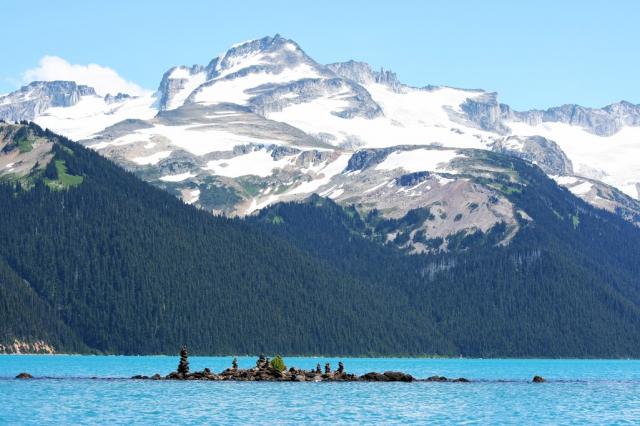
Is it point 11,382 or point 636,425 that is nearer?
point 636,425

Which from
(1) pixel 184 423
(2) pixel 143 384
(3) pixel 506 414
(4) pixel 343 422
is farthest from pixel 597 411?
(2) pixel 143 384

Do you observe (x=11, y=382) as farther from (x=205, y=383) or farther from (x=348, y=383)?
(x=348, y=383)

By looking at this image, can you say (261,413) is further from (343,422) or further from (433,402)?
(433,402)

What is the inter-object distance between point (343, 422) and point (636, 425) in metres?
28.9

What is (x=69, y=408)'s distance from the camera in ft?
461

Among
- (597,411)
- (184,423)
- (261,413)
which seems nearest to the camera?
(184,423)

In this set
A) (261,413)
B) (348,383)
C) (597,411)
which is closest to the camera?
(261,413)

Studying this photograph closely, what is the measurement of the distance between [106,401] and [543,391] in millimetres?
68722

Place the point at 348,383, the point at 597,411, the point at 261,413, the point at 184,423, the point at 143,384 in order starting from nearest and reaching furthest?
the point at 184,423, the point at 261,413, the point at 597,411, the point at 143,384, the point at 348,383

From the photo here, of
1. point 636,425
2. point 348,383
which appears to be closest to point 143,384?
point 348,383

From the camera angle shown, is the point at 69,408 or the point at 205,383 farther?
the point at 205,383

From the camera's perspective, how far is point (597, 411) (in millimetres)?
150375

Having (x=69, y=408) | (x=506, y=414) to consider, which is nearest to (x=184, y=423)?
(x=69, y=408)

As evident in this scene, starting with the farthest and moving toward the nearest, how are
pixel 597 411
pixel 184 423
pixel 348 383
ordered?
pixel 348 383, pixel 597 411, pixel 184 423
